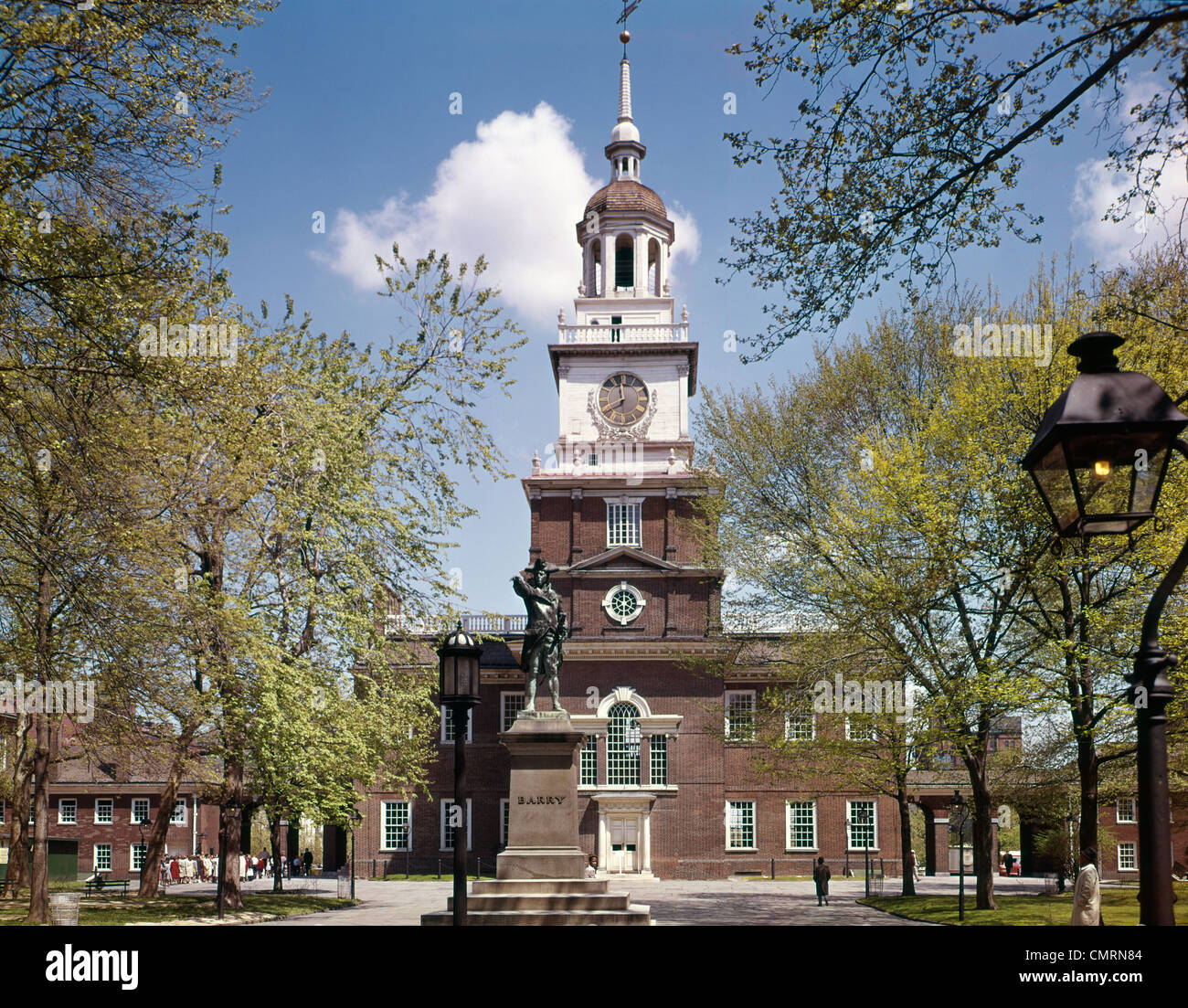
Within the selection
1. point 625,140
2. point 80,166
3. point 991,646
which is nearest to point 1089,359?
point 80,166

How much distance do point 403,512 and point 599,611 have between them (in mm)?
24110

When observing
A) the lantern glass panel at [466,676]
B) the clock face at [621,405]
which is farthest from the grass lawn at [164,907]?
the clock face at [621,405]

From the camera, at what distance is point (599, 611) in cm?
5347

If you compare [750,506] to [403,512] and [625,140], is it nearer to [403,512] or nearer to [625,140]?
[403,512]

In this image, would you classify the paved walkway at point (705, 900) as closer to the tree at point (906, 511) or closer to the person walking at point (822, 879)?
the person walking at point (822, 879)

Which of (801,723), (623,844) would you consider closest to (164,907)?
(801,723)

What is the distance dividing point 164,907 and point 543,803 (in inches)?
517

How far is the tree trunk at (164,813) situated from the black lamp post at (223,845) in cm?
144

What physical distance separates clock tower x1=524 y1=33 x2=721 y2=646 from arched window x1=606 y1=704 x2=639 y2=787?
9.82ft

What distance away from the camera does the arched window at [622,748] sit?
51.3 metres

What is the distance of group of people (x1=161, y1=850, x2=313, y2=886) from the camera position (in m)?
54.6

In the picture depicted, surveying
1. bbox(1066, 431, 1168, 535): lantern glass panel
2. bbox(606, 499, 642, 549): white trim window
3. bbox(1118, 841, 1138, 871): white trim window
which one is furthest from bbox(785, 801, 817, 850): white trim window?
bbox(1066, 431, 1168, 535): lantern glass panel

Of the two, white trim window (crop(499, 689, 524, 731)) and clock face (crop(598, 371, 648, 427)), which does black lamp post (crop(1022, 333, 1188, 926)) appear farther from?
white trim window (crop(499, 689, 524, 731))

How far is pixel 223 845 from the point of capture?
2839cm
